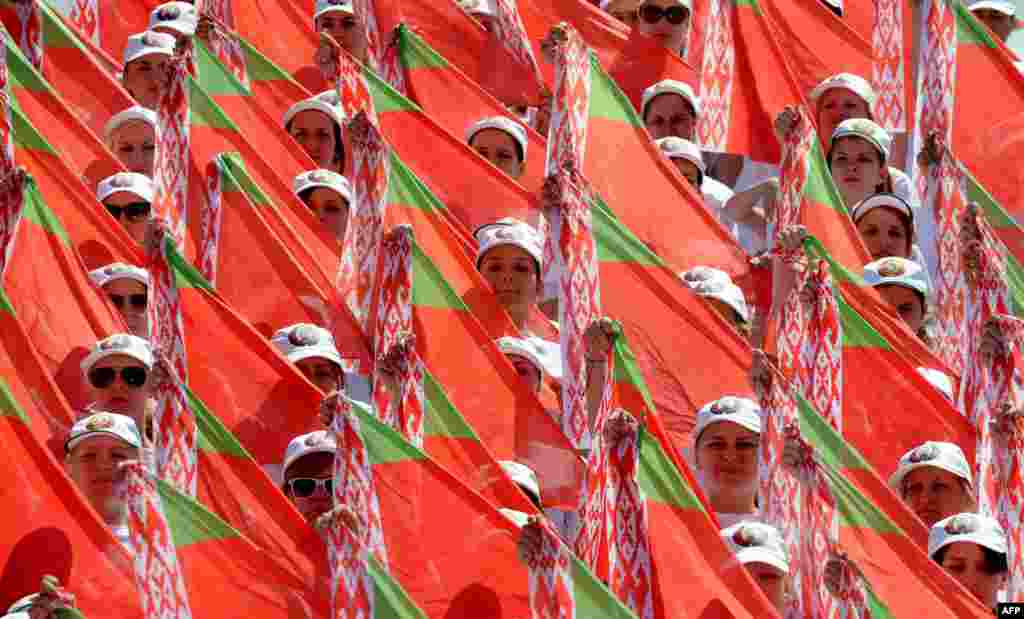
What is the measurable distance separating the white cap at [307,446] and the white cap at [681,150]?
5.88 metres

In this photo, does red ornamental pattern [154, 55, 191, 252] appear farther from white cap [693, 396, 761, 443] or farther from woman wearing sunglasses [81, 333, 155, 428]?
white cap [693, 396, 761, 443]

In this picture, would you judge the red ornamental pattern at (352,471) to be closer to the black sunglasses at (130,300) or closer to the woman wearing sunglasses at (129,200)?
the black sunglasses at (130,300)

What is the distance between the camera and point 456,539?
29.7 metres

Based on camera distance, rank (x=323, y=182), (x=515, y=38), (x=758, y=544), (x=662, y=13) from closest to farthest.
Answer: (x=758, y=544)
(x=323, y=182)
(x=662, y=13)
(x=515, y=38)

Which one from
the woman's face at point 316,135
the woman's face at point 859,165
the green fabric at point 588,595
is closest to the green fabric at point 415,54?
the woman's face at point 316,135

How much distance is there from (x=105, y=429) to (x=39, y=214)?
4.35 m

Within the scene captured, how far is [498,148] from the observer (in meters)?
36.7

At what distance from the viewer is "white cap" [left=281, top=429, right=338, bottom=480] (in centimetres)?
3068

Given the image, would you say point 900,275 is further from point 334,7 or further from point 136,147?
point 334,7

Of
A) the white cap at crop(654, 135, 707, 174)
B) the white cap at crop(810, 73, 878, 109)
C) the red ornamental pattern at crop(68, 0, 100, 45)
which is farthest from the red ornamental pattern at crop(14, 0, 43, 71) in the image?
the white cap at crop(810, 73, 878, 109)

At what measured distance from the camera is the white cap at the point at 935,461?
1215 inches

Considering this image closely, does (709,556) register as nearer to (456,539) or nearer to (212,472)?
(456,539)

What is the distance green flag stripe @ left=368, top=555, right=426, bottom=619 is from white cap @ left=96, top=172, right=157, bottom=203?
818cm

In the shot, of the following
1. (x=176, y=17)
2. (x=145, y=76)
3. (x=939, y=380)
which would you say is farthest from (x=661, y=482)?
(x=176, y=17)
